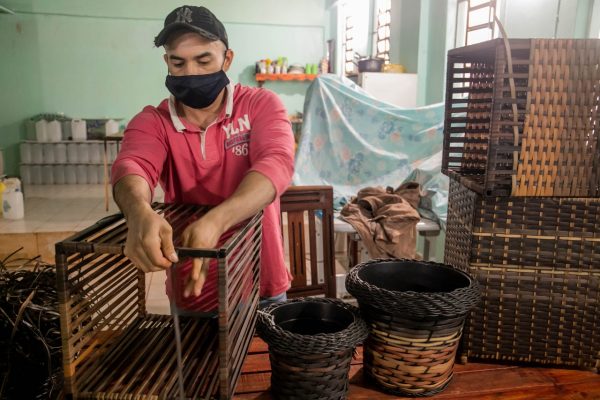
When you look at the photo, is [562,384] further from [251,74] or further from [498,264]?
[251,74]

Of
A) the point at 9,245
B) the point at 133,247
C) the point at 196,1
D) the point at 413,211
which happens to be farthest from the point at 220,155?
the point at 196,1

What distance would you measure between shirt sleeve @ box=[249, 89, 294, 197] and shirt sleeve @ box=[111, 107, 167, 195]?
0.73 ft

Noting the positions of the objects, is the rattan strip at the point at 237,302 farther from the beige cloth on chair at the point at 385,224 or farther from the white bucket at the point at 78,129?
the white bucket at the point at 78,129

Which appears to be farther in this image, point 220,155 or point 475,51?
point 220,155

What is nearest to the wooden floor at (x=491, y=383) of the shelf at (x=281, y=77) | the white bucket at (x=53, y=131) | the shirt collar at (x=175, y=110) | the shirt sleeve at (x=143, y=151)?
the shirt sleeve at (x=143, y=151)

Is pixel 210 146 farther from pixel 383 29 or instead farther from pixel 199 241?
pixel 383 29

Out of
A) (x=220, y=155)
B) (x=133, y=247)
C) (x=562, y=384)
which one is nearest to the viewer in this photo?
A: (x=133, y=247)

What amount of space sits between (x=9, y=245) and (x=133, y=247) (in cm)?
422

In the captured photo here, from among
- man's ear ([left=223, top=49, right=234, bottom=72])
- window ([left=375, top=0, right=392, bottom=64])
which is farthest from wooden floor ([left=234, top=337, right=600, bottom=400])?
window ([left=375, top=0, right=392, bottom=64])

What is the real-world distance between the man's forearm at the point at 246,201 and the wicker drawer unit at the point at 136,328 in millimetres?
30

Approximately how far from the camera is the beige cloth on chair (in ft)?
8.71

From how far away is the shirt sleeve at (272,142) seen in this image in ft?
3.15

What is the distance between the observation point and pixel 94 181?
7.07m

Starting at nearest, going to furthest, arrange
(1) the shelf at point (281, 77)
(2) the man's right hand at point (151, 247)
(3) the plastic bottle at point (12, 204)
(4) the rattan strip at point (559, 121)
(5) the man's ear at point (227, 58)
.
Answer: (2) the man's right hand at point (151, 247)
(4) the rattan strip at point (559, 121)
(5) the man's ear at point (227, 58)
(3) the plastic bottle at point (12, 204)
(1) the shelf at point (281, 77)
